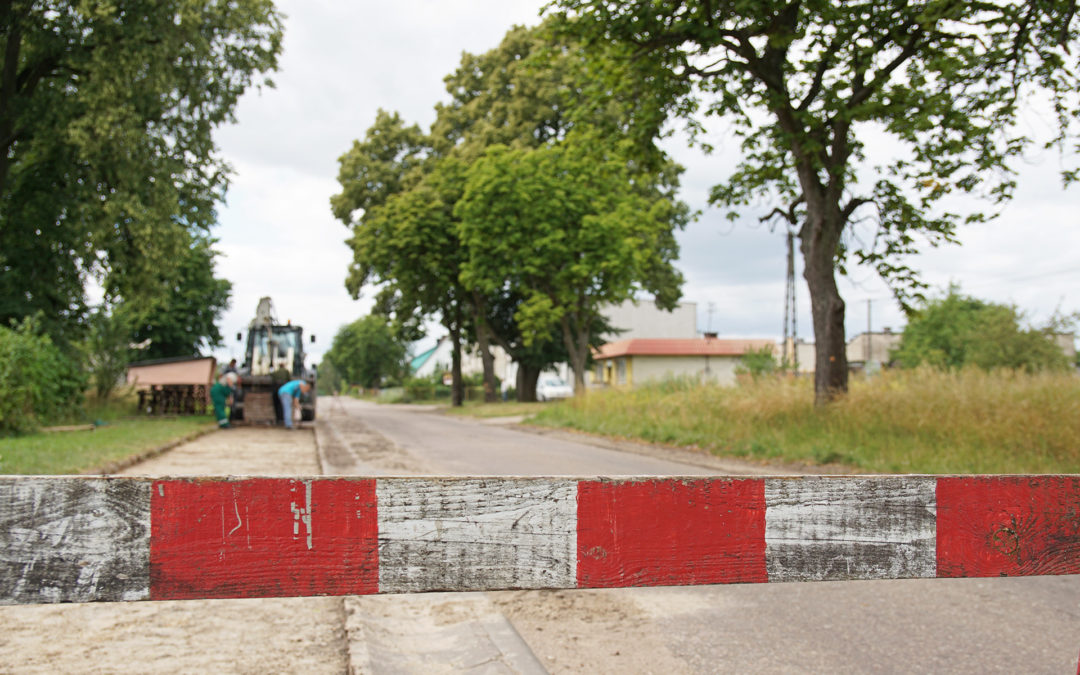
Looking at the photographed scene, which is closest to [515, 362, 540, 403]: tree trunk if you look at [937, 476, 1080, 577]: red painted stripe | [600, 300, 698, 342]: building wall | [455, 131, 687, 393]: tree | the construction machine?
[455, 131, 687, 393]: tree

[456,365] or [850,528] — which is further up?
[456,365]

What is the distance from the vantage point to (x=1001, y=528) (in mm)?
2094

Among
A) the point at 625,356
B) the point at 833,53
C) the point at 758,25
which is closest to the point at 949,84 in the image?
the point at 833,53

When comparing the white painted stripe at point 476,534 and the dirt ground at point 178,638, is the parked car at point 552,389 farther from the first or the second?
the white painted stripe at point 476,534

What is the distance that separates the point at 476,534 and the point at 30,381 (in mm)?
16214

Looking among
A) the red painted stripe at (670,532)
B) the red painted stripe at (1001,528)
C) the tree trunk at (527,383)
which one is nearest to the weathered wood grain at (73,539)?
the red painted stripe at (670,532)

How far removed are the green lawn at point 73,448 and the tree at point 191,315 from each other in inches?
965

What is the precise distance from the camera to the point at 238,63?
2202 centimetres

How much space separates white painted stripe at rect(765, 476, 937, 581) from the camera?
2.03 metres

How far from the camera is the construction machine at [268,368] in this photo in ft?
70.3

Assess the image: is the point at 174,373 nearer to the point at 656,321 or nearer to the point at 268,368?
the point at 268,368

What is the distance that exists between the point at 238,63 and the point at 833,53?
16123 millimetres

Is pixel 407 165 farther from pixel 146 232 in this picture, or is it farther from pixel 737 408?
pixel 737 408

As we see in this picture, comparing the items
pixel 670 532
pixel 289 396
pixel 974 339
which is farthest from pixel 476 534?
pixel 974 339
